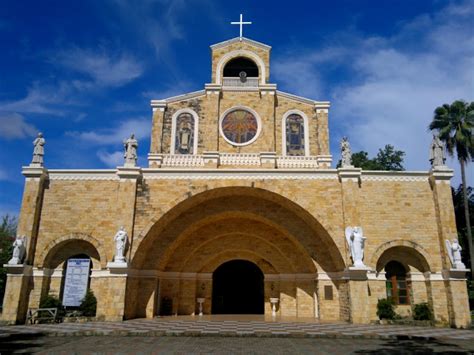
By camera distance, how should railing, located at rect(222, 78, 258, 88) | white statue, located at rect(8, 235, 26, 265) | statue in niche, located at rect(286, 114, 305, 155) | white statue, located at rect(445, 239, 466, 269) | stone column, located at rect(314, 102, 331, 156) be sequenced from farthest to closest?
railing, located at rect(222, 78, 258, 88), statue in niche, located at rect(286, 114, 305, 155), stone column, located at rect(314, 102, 331, 156), white statue, located at rect(8, 235, 26, 265), white statue, located at rect(445, 239, 466, 269)

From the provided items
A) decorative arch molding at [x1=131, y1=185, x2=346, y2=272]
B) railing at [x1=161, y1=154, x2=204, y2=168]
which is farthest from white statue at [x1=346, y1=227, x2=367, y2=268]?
railing at [x1=161, y1=154, x2=204, y2=168]

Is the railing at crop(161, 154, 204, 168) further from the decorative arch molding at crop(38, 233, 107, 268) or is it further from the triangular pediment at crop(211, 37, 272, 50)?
the triangular pediment at crop(211, 37, 272, 50)

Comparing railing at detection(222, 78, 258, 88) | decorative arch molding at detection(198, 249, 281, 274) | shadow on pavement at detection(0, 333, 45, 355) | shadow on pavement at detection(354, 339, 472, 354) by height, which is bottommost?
shadow on pavement at detection(0, 333, 45, 355)

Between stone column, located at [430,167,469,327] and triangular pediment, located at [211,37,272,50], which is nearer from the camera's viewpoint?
stone column, located at [430,167,469,327]

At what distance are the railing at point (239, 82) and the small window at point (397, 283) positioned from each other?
12.6 m

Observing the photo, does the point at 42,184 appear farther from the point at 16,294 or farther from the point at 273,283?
the point at 273,283

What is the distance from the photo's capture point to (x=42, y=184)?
16.8 meters

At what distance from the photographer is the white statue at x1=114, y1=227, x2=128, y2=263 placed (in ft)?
50.0

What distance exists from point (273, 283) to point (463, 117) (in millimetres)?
17699

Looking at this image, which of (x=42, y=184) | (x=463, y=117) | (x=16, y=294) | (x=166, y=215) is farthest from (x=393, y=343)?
(x=463, y=117)

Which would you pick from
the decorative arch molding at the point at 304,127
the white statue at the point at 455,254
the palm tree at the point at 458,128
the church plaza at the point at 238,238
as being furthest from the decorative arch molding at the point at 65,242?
the palm tree at the point at 458,128

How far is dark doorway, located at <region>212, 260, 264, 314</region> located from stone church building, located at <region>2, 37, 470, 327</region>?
0.81ft

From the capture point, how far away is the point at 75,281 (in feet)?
53.9

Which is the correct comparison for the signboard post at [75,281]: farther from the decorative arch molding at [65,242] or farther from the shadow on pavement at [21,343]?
the shadow on pavement at [21,343]
